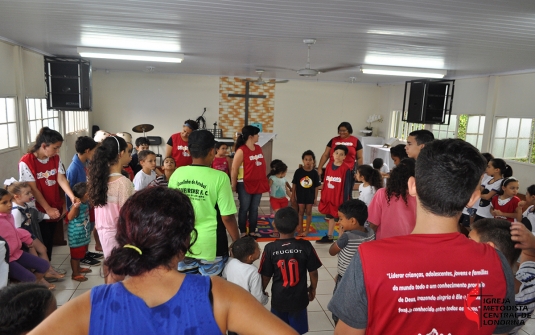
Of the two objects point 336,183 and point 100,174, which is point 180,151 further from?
point 100,174

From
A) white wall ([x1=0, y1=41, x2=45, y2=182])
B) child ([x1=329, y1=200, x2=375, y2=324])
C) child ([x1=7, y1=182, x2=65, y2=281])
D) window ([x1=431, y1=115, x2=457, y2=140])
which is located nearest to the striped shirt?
child ([x1=329, y1=200, x2=375, y2=324])

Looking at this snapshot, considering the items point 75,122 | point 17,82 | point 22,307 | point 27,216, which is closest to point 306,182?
point 27,216

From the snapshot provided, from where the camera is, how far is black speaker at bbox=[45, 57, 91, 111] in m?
5.59

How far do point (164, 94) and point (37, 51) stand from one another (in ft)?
15.1

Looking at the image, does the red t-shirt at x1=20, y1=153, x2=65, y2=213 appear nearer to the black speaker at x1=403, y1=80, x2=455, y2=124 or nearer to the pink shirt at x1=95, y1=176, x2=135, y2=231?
the pink shirt at x1=95, y1=176, x2=135, y2=231

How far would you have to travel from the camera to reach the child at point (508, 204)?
432 cm

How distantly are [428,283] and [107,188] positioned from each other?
2.21 m

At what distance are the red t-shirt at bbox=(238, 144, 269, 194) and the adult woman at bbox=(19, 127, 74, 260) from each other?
2034mm

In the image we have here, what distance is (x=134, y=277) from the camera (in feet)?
3.17

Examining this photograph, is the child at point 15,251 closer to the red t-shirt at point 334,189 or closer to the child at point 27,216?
the child at point 27,216

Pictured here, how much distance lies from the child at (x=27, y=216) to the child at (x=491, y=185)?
4993 millimetres

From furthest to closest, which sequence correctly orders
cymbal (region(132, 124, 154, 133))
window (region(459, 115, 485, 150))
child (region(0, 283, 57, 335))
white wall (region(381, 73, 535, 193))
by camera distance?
cymbal (region(132, 124, 154, 133))
window (region(459, 115, 485, 150))
white wall (region(381, 73, 535, 193))
child (region(0, 283, 57, 335))

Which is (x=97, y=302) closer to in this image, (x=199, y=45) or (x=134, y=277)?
(x=134, y=277)

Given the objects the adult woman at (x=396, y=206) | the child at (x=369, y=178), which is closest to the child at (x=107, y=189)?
the adult woman at (x=396, y=206)
